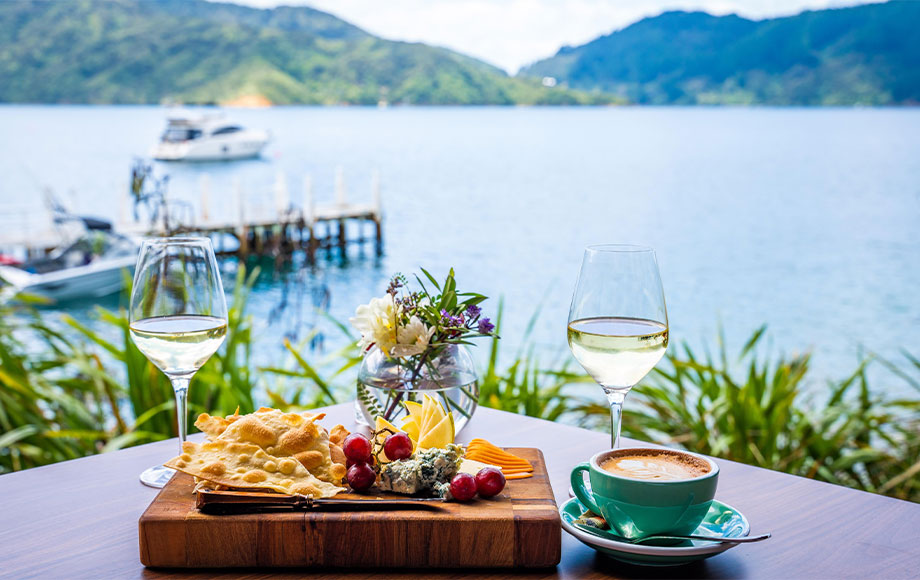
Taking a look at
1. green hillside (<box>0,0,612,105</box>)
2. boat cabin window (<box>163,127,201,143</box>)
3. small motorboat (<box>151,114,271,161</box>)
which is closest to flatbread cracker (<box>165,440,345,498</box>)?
small motorboat (<box>151,114,271,161</box>)

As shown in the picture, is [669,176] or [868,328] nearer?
[868,328]

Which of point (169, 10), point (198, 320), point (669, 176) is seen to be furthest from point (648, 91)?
point (198, 320)

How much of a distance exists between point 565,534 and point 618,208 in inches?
1161

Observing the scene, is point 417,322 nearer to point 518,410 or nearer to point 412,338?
point 412,338

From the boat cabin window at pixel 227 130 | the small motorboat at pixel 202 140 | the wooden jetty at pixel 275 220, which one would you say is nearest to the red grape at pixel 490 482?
the wooden jetty at pixel 275 220

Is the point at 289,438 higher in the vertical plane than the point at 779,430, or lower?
higher

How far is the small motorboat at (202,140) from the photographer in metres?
39.6

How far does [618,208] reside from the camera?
29734mm

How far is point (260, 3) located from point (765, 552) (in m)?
68.1

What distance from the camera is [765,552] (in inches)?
35.0

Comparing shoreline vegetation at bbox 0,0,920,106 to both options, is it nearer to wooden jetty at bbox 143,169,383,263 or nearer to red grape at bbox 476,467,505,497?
wooden jetty at bbox 143,169,383,263

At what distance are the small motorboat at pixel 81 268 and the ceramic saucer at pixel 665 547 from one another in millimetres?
14693

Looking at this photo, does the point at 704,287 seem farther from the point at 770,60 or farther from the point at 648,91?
the point at 648,91

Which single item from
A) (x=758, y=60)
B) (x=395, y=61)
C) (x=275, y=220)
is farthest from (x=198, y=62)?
(x=275, y=220)
